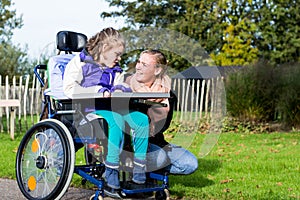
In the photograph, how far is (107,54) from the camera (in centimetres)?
450

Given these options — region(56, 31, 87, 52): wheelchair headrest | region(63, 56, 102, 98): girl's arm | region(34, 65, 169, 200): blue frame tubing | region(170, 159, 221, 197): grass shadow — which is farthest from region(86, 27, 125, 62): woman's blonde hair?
region(170, 159, 221, 197): grass shadow

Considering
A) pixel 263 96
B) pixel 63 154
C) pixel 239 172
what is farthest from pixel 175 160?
pixel 263 96

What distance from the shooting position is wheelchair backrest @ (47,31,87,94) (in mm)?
4684

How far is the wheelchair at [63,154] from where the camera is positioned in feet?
13.8

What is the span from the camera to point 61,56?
4867mm

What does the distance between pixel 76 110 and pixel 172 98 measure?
2.53 ft

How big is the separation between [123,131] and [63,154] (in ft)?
1.61

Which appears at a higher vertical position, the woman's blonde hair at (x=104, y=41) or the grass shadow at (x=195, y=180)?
the woman's blonde hair at (x=104, y=41)

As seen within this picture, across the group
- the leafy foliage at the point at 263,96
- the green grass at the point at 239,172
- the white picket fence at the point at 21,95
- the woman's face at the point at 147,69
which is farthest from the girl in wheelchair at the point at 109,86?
the leafy foliage at the point at 263,96

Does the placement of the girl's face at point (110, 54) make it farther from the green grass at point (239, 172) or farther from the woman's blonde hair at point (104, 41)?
the green grass at point (239, 172)

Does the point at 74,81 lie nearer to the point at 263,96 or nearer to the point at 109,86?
the point at 109,86

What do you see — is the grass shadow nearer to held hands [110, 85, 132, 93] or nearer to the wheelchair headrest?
held hands [110, 85, 132, 93]

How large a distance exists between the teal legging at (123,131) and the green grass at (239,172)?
810mm

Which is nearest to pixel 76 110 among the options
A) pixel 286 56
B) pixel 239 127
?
pixel 239 127
